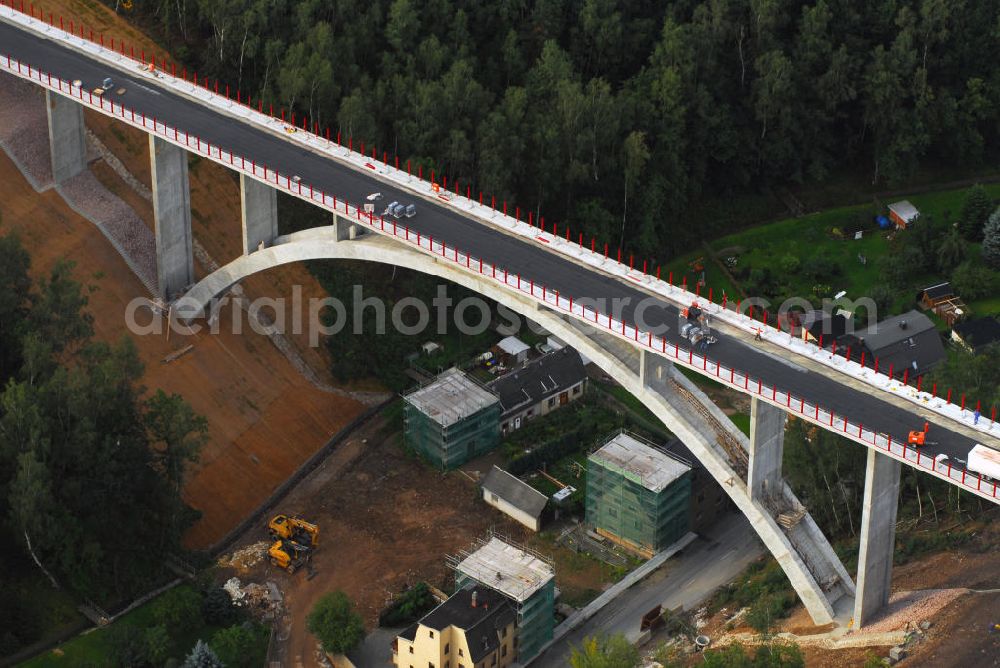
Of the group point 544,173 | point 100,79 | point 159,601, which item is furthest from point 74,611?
point 544,173

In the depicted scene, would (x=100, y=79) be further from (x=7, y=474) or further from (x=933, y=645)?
(x=933, y=645)

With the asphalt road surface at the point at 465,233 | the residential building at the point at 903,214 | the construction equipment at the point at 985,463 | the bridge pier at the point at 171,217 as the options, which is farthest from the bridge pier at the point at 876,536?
the bridge pier at the point at 171,217

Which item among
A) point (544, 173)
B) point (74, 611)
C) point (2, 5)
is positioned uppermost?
point (2, 5)

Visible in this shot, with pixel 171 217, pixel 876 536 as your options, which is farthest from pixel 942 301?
pixel 171 217

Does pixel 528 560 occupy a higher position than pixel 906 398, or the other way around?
pixel 906 398

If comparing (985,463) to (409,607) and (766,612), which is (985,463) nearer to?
(766,612)

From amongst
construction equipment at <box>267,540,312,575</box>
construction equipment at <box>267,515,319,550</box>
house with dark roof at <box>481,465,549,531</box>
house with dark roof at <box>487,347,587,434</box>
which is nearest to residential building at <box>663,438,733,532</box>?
house with dark roof at <box>481,465,549,531</box>

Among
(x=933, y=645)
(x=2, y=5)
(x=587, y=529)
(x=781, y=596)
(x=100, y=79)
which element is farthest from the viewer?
(x=2, y=5)
